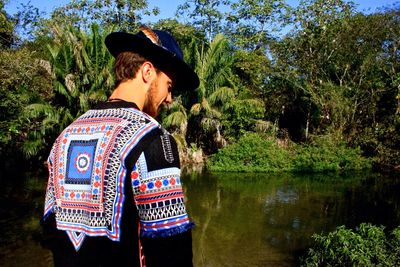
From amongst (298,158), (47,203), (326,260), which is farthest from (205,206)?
(47,203)

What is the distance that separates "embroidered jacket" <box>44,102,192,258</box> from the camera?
1.09 metres

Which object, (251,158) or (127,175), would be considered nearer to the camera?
(127,175)

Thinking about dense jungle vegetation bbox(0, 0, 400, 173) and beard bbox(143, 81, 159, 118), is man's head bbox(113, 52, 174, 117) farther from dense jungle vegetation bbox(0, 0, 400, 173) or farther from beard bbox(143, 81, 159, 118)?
dense jungle vegetation bbox(0, 0, 400, 173)

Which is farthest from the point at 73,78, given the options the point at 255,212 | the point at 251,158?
the point at 255,212

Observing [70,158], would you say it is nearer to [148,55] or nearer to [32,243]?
[148,55]

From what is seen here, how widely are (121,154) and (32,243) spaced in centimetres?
673

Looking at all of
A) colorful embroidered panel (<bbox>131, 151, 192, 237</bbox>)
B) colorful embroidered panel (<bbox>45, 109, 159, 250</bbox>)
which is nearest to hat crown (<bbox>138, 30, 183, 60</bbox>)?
colorful embroidered panel (<bbox>45, 109, 159, 250</bbox>)

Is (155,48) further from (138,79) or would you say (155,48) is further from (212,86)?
(212,86)

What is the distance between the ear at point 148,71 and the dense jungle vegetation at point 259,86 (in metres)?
12.7

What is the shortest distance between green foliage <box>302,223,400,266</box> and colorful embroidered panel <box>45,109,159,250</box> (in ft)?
12.4

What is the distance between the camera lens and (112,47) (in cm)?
129

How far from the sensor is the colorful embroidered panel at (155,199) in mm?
1088

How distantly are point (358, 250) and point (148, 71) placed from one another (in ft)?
13.3

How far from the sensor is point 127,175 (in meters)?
1.11
